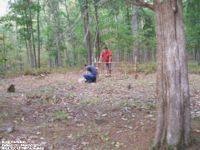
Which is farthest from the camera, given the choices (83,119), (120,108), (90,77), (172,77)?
(90,77)

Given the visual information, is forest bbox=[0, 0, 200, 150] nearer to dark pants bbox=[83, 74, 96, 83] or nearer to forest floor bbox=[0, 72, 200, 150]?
forest floor bbox=[0, 72, 200, 150]

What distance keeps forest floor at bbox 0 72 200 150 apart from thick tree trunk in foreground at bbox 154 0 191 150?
0.51 m

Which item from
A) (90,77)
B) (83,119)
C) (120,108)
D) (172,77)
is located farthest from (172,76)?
(90,77)

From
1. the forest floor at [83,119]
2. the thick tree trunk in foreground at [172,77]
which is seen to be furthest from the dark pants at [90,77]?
the thick tree trunk in foreground at [172,77]

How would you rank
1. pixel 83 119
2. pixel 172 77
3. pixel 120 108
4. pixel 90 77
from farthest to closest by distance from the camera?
pixel 90 77, pixel 120 108, pixel 83 119, pixel 172 77

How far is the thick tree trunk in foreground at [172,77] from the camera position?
19.4 ft

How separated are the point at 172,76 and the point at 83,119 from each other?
126 inches

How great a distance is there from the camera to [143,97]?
10641mm

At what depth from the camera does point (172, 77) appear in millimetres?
5938

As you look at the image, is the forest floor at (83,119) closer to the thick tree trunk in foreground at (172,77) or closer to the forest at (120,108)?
the forest at (120,108)

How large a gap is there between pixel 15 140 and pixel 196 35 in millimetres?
18727

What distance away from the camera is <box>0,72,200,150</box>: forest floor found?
22.9 feet

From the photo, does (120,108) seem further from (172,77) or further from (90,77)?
(90,77)

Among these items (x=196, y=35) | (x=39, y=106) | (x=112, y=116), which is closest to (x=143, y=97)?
(x=112, y=116)
